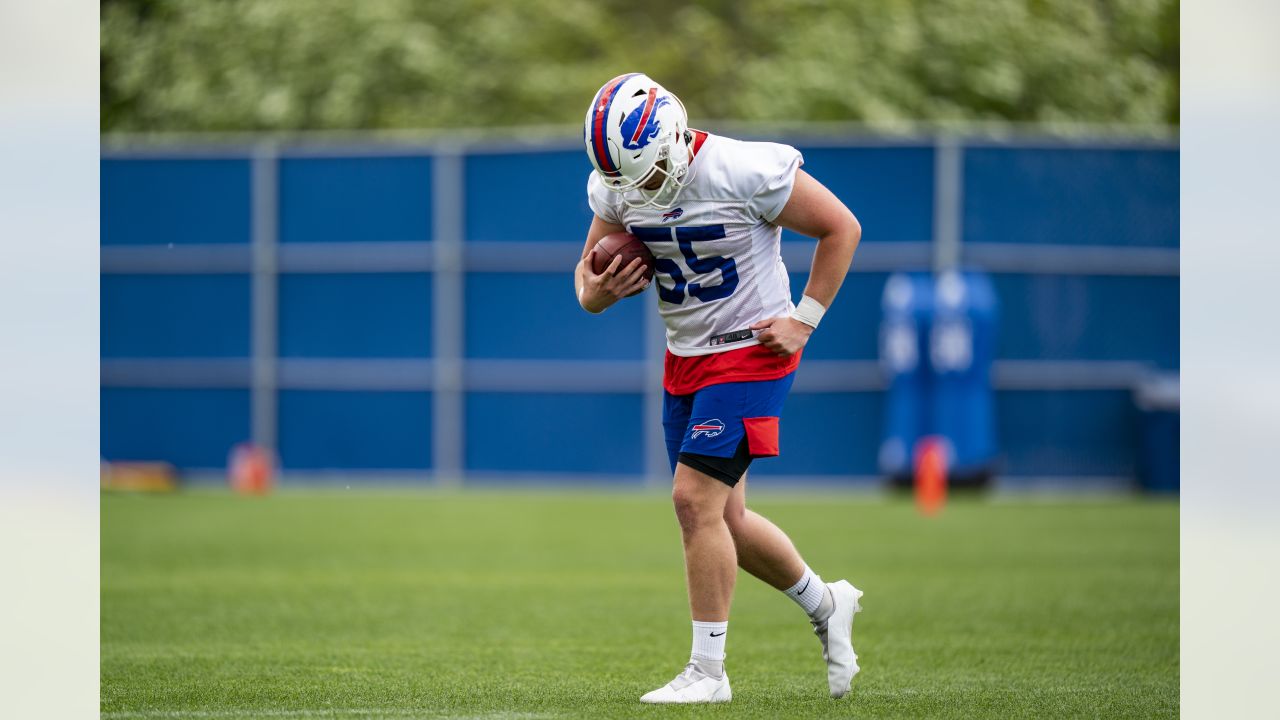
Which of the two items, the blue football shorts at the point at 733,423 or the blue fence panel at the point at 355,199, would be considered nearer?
the blue football shorts at the point at 733,423

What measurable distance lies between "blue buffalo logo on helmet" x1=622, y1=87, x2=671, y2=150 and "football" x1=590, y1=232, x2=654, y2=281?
0.43 m

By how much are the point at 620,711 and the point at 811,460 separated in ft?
40.4

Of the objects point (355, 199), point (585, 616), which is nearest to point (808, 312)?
point (585, 616)

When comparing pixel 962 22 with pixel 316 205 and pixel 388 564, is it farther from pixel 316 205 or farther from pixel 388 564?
pixel 388 564

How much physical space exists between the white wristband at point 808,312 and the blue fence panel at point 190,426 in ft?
45.5

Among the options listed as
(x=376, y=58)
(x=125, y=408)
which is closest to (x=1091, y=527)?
(x=125, y=408)

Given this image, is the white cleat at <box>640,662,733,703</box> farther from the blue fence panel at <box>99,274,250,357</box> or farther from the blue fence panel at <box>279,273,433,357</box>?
the blue fence panel at <box>99,274,250,357</box>

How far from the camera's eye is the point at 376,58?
2591 centimetres

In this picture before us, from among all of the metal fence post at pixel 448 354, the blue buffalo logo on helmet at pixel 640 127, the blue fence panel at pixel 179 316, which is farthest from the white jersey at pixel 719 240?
the blue fence panel at pixel 179 316

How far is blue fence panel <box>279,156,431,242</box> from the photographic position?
1811 cm

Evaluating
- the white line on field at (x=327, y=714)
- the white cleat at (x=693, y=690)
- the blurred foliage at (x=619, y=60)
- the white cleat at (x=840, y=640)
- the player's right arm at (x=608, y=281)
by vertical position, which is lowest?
the white line on field at (x=327, y=714)

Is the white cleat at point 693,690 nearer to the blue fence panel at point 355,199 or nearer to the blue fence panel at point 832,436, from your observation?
the blue fence panel at point 832,436

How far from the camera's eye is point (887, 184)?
17.2m

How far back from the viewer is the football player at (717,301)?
5.09m
